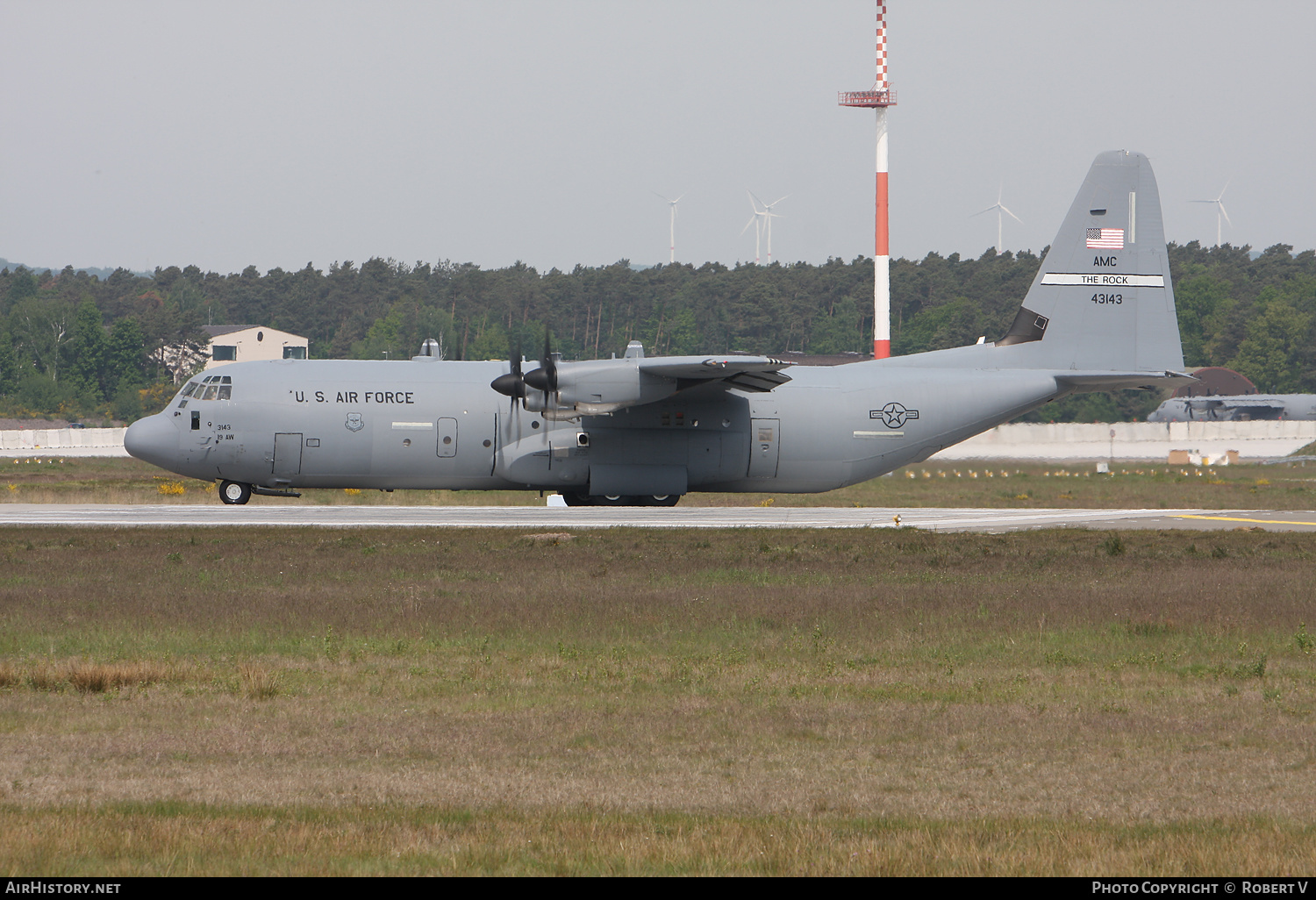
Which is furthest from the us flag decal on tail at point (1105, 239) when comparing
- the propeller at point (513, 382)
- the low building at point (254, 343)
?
the low building at point (254, 343)

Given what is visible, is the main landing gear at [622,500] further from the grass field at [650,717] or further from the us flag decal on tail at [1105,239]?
the us flag decal on tail at [1105,239]

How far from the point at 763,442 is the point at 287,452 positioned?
38.9 ft

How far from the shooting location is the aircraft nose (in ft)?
98.4

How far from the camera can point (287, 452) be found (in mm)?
29844

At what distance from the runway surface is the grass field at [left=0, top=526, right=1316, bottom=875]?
20.6 ft

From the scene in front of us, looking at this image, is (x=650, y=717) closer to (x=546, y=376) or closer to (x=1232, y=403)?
(x=546, y=376)

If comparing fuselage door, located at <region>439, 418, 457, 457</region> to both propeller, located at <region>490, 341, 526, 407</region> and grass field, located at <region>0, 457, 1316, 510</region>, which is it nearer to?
propeller, located at <region>490, 341, 526, 407</region>

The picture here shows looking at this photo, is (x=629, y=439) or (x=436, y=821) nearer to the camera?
(x=436, y=821)

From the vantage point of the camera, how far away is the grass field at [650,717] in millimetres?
7215

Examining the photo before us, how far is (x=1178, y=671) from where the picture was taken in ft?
44.6

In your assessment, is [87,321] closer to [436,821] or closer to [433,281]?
[433,281]

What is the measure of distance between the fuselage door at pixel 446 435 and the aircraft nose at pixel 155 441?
6.50 metres

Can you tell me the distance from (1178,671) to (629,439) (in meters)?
18.5
